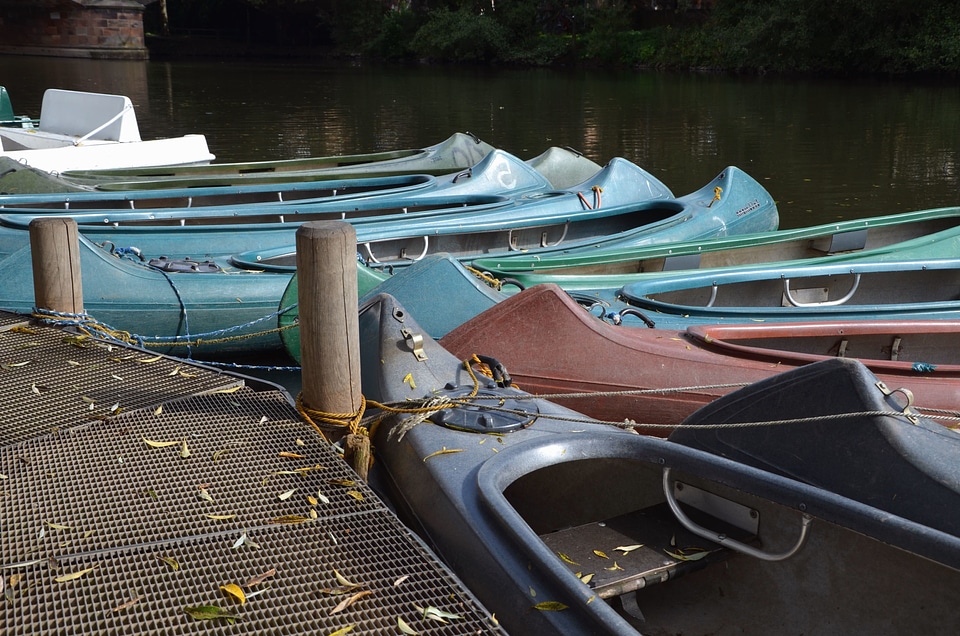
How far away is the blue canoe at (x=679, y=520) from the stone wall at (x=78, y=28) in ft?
147

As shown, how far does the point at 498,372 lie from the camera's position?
4.08 meters

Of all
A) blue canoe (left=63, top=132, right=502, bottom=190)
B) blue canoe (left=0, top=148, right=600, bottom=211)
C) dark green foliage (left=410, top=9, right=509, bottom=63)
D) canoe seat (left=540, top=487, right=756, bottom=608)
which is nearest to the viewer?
canoe seat (left=540, top=487, right=756, bottom=608)

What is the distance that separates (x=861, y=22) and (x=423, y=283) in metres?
29.3

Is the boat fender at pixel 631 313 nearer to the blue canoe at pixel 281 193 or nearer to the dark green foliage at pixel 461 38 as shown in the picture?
the blue canoe at pixel 281 193

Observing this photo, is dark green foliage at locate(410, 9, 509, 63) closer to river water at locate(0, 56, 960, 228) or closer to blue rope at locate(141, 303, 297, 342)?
river water at locate(0, 56, 960, 228)

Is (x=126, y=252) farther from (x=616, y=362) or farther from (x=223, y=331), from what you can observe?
(x=616, y=362)

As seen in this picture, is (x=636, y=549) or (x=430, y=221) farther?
(x=430, y=221)

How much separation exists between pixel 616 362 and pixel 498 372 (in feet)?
3.30

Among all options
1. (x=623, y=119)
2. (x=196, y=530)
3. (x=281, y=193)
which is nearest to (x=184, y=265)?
(x=281, y=193)

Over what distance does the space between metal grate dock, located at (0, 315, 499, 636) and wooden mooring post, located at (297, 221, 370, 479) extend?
141mm

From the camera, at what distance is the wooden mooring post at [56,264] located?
189 inches

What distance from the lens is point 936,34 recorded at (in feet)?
96.2

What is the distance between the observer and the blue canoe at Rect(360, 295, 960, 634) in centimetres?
274

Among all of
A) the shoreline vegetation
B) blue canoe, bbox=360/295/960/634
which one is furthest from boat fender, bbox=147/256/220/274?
the shoreline vegetation
